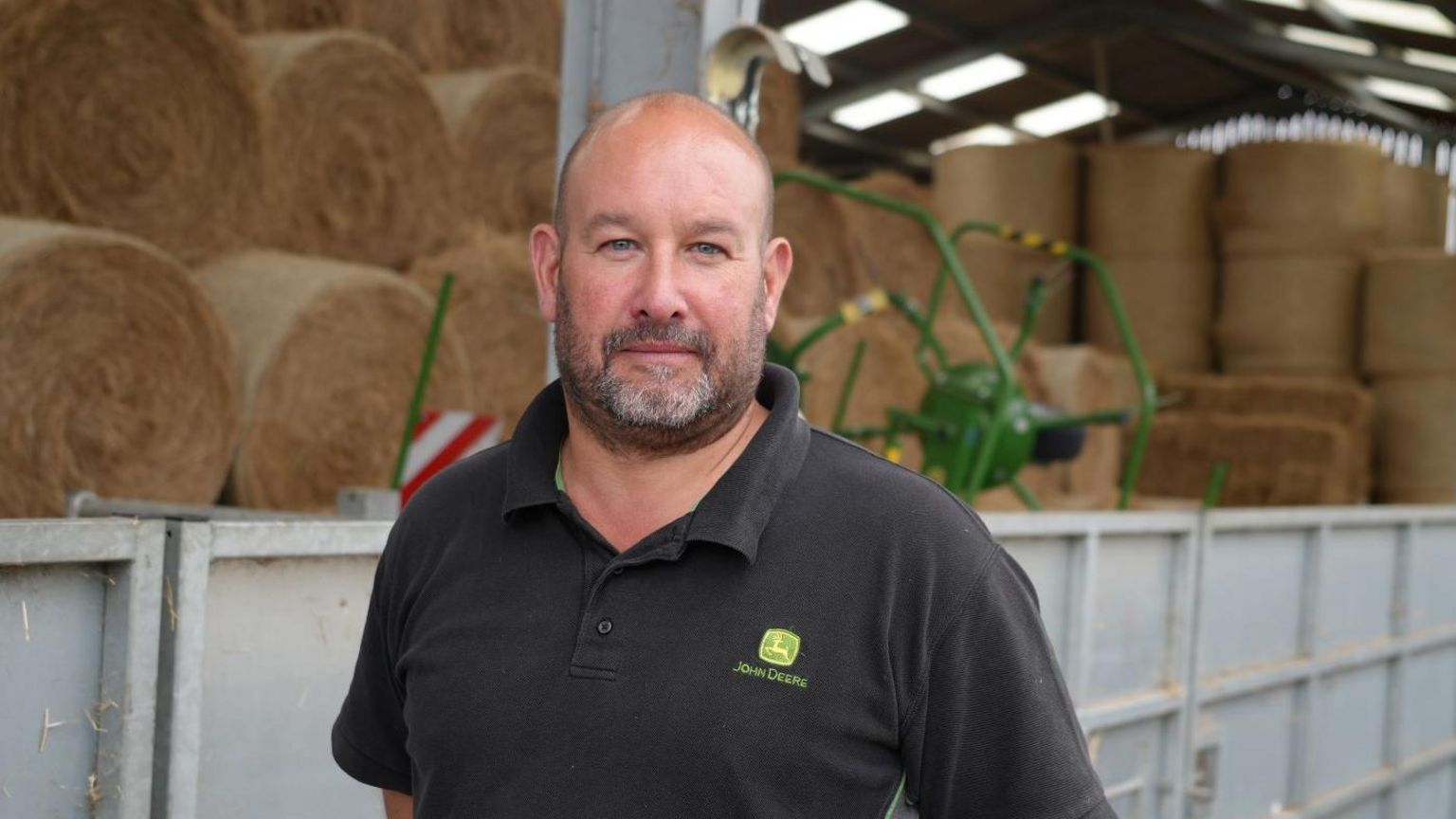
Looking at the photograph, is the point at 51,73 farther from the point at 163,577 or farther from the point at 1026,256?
the point at 1026,256

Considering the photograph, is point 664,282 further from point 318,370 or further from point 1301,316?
point 1301,316

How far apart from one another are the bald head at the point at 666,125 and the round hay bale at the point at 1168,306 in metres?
8.42

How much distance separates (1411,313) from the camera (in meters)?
9.04

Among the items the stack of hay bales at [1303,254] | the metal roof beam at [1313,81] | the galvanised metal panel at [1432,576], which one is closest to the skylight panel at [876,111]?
the metal roof beam at [1313,81]

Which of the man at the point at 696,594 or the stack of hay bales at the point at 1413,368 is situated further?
the stack of hay bales at the point at 1413,368

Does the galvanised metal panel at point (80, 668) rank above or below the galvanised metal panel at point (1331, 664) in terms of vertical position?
above

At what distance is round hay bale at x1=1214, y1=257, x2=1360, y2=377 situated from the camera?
367 inches

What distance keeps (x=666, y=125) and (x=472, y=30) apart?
14.7ft

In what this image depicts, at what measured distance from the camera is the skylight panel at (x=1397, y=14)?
9.69 m

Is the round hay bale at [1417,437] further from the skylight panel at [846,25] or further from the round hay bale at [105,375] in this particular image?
the round hay bale at [105,375]

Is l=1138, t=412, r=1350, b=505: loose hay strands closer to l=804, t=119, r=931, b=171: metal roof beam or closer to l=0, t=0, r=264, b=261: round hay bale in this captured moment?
l=0, t=0, r=264, b=261: round hay bale

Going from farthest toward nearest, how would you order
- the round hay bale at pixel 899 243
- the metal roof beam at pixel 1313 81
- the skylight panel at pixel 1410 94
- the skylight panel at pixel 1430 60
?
the skylight panel at pixel 1410 94, the metal roof beam at pixel 1313 81, the skylight panel at pixel 1430 60, the round hay bale at pixel 899 243

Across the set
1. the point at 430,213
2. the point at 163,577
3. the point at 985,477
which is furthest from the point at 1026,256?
the point at 163,577

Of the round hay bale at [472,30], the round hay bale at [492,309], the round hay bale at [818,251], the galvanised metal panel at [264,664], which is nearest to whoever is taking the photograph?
the galvanised metal panel at [264,664]
